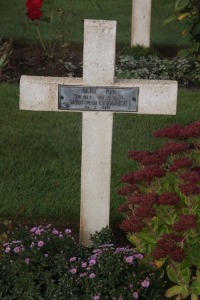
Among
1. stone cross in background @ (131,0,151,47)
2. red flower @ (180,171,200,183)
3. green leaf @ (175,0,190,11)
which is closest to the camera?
red flower @ (180,171,200,183)

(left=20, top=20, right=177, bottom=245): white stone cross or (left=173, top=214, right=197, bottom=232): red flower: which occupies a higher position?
(left=20, top=20, right=177, bottom=245): white stone cross

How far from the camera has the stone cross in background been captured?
9.62 meters

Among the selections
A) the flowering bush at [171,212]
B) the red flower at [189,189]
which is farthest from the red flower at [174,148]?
the red flower at [189,189]

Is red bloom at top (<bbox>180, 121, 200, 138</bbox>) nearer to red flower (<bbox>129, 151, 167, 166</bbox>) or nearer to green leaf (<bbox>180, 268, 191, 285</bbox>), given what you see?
red flower (<bbox>129, 151, 167, 166</bbox>)

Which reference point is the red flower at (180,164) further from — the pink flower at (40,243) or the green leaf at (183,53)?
the green leaf at (183,53)

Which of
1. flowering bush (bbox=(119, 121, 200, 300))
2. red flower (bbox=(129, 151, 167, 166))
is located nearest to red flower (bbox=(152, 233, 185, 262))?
flowering bush (bbox=(119, 121, 200, 300))

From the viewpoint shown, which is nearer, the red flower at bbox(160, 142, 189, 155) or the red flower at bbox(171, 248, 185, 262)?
the red flower at bbox(171, 248, 185, 262)

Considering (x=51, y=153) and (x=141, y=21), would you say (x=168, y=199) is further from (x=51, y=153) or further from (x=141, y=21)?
(x=141, y=21)

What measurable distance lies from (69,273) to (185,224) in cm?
58

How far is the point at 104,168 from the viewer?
4.80 m

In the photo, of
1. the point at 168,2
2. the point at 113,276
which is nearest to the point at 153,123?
the point at 113,276

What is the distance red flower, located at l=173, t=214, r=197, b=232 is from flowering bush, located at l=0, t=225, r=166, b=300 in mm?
288

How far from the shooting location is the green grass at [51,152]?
18.3 ft

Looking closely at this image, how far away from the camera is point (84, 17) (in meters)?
12.1
